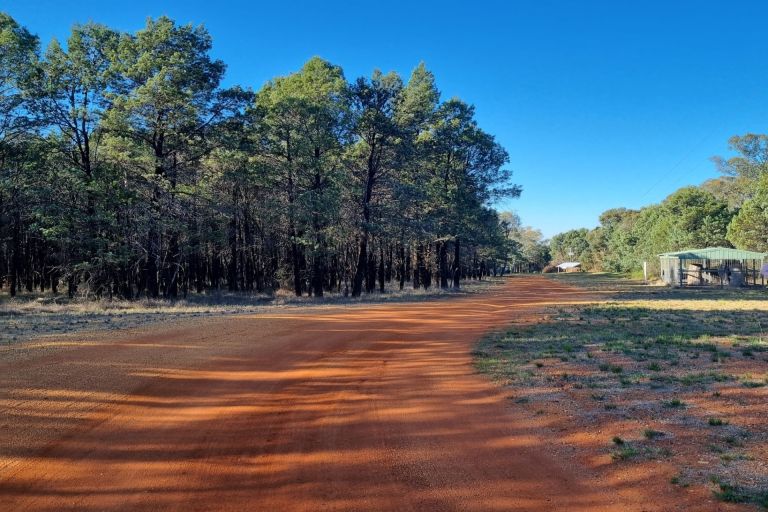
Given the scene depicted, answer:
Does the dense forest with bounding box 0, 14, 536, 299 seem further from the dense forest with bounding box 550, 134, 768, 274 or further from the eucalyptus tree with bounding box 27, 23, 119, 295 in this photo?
the dense forest with bounding box 550, 134, 768, 274

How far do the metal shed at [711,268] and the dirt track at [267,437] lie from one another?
37.0 metres

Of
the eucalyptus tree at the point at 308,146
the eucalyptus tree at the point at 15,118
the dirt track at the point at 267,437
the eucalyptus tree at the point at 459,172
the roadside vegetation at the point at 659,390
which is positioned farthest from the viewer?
the eucalyptus tree at the point at 459,172

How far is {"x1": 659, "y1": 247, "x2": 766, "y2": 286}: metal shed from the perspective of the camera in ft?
124

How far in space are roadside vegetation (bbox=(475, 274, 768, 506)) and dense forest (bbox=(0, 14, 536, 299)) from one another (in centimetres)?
1860

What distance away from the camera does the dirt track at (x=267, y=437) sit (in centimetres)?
393

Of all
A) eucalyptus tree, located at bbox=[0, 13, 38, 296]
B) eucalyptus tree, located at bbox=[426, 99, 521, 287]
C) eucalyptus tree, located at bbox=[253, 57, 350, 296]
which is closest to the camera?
eucalyptus tree, located at bbox=[0, 13, 38, 296]

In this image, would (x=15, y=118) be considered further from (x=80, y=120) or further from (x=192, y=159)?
(x=192, y=159)

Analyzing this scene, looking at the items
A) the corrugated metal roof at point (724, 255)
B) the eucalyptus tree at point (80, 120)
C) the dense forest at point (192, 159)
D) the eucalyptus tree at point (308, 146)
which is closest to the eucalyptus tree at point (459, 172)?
the dense forest at point (192, 159)

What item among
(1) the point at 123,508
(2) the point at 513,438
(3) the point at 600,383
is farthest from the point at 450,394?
(1) the point at 123,508

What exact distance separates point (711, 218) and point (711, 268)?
10307mm

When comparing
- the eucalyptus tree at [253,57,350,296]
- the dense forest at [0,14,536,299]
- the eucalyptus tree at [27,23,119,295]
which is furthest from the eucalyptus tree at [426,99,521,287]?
the eucalyptus tree at [27,23,119,295]

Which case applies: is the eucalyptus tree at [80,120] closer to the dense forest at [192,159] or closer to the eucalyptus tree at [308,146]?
the dense forest at [192,159]

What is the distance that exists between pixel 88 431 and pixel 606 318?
15351 millimetres

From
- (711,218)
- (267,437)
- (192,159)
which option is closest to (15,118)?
(192,159)
